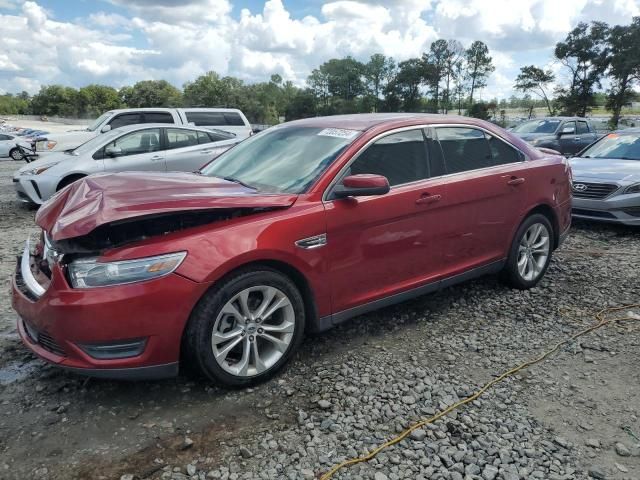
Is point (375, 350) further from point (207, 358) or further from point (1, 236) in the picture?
point (1, 236)

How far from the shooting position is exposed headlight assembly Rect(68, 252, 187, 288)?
260 centimetres

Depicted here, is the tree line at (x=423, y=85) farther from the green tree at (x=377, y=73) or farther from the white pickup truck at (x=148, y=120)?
the white pickup truck at (x=148, y=120)

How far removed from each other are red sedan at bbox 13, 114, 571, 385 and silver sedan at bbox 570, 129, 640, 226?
3.10 meters

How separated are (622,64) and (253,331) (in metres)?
36.5

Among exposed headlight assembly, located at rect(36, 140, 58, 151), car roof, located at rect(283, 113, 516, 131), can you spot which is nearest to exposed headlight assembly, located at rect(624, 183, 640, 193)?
car roof, located at rect(283, 113, 516, 131)

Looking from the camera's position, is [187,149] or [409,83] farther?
[409,83]

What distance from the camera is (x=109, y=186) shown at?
311 cm

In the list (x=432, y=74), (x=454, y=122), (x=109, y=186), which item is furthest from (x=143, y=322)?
(x=432, y=74)

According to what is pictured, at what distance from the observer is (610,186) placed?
6.84m

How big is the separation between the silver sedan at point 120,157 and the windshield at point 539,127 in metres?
9.31

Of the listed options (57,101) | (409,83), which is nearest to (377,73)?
(409,83)

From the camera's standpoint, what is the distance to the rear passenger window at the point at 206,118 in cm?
1369

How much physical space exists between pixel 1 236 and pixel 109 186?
5.02m

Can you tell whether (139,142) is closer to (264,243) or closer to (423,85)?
(264,243)
